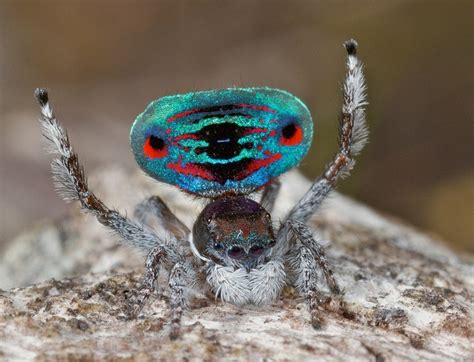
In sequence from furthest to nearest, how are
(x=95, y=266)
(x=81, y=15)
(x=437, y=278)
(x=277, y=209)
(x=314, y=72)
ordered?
(x=81, y=15), (x=314, y=72), (x=277, y=209), (x=95, y=266), (x=437, y=278)

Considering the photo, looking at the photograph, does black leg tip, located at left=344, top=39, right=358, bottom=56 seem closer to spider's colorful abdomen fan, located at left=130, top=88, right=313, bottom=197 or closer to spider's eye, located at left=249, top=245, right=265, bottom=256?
spider's colorful abdomen fan, located at left=130, top=88, right=313, bottom=197

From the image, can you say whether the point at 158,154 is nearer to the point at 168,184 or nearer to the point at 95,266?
the point at 168,184

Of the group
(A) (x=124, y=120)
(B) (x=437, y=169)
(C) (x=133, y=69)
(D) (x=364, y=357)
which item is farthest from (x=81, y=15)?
(D) (x=364, y=357)

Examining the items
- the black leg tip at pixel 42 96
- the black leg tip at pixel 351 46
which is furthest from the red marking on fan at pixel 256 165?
the black leg tip at pixel 42 96

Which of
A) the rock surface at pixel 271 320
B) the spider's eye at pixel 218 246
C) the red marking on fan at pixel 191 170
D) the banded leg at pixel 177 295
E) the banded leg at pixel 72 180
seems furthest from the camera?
the red marking on fan at pixel 191 170

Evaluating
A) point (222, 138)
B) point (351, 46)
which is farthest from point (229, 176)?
point (351, 46)

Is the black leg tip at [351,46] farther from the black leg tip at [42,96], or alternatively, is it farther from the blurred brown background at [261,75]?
the blurred brown background at [261,75]

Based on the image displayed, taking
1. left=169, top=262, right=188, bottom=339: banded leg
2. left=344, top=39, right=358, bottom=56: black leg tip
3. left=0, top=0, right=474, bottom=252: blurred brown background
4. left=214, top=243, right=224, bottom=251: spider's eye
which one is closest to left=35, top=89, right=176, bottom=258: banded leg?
left=169, top=262, right=188, bottom=339: banded leg

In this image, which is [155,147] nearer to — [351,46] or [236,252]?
[236,252]
